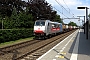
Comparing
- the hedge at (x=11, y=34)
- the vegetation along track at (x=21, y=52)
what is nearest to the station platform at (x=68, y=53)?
the vegetation along track at (x=21, y=52)

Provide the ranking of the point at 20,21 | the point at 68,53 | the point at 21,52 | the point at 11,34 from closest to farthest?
the point at 68,53
the point at 21,52
the point at 11,34
the point at 20,21

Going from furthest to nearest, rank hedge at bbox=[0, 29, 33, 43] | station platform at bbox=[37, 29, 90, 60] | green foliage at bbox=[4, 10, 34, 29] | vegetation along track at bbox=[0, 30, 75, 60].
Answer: green foliage at bbox=[4, 10, 34, 29]
hedge at bbox=[0, 29, 33, 43]
vegetation along track at bbox=[0, 30, 75, 60]
station platform at bbox=[37, 29, 90, 60]

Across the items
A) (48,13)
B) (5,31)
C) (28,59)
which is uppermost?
(48,13)

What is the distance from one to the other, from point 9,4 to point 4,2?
6.74 ft

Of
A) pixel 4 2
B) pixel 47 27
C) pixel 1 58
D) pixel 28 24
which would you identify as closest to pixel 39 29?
pixel 47 27

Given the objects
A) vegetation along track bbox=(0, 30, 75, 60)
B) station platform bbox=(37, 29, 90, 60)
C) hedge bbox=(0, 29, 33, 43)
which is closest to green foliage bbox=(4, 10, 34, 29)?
hedge bbox=(0, 29, 33, 43)

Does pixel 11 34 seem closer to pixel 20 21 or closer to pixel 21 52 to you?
pixel 21 52

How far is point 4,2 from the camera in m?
48.8

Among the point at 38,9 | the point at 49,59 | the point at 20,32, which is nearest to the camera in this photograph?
the point at 49,59

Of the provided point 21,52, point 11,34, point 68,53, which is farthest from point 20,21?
point 68,53

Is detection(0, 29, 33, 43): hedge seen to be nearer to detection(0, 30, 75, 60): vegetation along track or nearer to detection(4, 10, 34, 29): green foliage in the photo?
detection(0, 30, 75, 60): vegetation along track

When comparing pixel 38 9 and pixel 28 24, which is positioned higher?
pixel 38 9

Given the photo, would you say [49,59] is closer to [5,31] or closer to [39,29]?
[5,31]

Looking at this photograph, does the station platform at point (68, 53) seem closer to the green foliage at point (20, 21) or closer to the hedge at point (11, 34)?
the hedge at point (11, 34)
